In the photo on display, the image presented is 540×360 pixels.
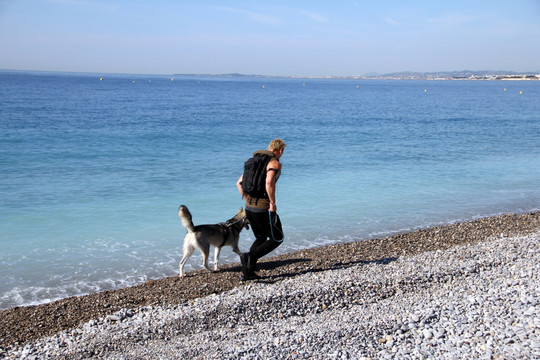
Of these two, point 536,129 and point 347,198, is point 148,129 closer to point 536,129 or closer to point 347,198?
point 347,198

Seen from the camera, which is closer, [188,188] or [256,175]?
[256,175]

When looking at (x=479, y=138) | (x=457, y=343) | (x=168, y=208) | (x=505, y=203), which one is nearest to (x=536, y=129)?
(x=479, y=138)

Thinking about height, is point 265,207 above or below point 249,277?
above

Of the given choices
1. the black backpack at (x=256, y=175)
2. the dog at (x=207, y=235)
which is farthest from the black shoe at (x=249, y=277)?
the black backpack at (x=256, y=175)

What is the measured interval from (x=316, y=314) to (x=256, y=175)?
2083 mm

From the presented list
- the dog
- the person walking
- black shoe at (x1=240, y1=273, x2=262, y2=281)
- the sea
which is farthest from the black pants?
the sea

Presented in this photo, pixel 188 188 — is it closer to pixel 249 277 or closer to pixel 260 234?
pixel 249 277

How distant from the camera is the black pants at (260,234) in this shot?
6.99 m

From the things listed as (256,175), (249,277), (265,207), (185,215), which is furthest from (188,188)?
(256,175)

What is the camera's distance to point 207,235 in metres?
7.79

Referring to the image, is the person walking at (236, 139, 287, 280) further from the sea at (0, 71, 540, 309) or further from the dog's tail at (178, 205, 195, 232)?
the sea at (0, 71, 540, 309)

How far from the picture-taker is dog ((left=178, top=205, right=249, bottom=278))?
7543 mm

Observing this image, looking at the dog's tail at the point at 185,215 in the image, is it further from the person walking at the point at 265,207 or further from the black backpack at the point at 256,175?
the black backpack at the point at 256,175

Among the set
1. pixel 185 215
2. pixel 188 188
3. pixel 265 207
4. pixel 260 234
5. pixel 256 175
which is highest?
pixel 256 175
